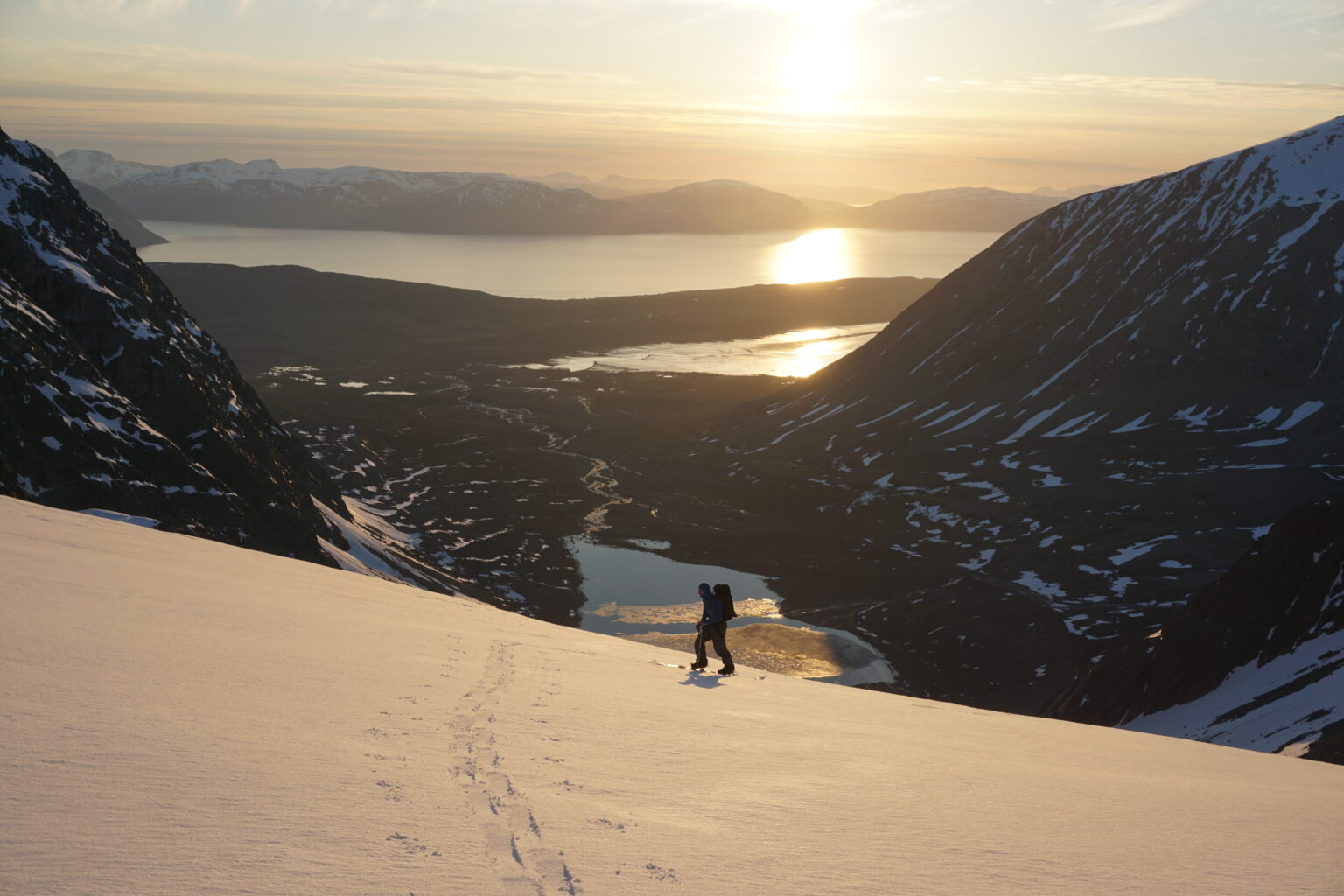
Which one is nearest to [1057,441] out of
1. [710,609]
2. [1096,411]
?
[1096,411]

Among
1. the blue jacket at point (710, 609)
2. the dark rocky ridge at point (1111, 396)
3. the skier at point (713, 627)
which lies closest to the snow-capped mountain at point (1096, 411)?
the dark rocky ridge at point (1111, 396)

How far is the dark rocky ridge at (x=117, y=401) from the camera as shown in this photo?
137 ft

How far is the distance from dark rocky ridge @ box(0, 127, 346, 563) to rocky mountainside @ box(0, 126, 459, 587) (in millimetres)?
88

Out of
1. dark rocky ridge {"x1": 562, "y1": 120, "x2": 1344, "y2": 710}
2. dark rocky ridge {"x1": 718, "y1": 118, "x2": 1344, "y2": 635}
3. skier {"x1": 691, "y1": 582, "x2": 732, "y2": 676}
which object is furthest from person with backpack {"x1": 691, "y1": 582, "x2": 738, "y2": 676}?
dark rocky ridge {"x1": 718, "y1": 118, "x2": 1344, "y2": 635}

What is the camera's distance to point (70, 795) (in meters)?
7.25

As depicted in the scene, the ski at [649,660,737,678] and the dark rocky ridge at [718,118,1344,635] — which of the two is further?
the dark rocky ridge at [718,118,1344,635]

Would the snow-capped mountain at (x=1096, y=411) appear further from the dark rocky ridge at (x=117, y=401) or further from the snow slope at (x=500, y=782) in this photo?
the snow slope at (x=500, y=782)

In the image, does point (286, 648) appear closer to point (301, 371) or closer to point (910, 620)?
point (910, 620)

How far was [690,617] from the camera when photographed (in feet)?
220

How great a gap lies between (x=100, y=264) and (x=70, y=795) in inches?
2611

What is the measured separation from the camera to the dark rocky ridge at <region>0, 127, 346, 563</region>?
41844 millimetres

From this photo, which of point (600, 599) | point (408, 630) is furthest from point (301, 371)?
point (408, 630)

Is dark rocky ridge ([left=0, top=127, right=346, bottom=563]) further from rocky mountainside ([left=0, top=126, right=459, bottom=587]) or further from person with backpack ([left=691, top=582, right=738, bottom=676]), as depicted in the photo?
person with backpack ([left=691, top=582, right=738, bottom=676])

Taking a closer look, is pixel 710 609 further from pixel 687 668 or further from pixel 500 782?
pixel 500 782
